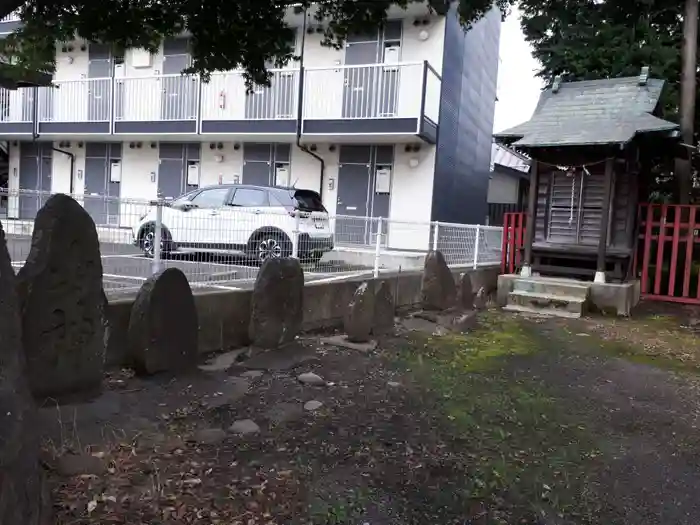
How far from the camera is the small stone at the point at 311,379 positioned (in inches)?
191

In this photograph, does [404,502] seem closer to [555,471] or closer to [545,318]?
[555,471]

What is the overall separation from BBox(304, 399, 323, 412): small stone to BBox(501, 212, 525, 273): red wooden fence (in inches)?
295

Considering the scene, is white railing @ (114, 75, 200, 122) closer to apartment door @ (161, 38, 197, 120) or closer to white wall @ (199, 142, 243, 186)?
apartment door @ (161, 38, 197, 120)

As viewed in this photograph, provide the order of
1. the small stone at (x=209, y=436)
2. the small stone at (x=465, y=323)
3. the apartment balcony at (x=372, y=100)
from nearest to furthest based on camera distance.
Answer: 1. the small stone at (x=209, y=436)
2. the small stone at (x=465, y=323)
3. the apartment balcony at (x=372, y=100)

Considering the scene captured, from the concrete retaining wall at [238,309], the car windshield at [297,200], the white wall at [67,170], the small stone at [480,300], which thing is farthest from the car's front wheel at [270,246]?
the white wall at [67,170]

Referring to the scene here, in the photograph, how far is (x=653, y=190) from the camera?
1291cm

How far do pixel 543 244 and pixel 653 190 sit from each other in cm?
435

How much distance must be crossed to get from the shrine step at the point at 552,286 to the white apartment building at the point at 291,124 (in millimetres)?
3721

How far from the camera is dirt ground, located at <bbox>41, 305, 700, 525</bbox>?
2842 millimetres

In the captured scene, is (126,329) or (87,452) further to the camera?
(126,329)

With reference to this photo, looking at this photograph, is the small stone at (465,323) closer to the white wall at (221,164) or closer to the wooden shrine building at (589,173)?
the wooden shrine building at (589,173)

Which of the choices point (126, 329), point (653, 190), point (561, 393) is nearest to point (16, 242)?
point (126, 329)

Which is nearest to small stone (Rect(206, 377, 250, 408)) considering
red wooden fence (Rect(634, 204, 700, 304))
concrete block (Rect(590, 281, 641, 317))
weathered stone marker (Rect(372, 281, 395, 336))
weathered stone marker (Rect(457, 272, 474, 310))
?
weathered stone marker (Rect(372, 281, 395, 336))

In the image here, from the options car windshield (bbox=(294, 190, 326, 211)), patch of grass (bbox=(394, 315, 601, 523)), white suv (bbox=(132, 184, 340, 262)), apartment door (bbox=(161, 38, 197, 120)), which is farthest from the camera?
apartment door (bbox=(161, 38, 197, 120))
